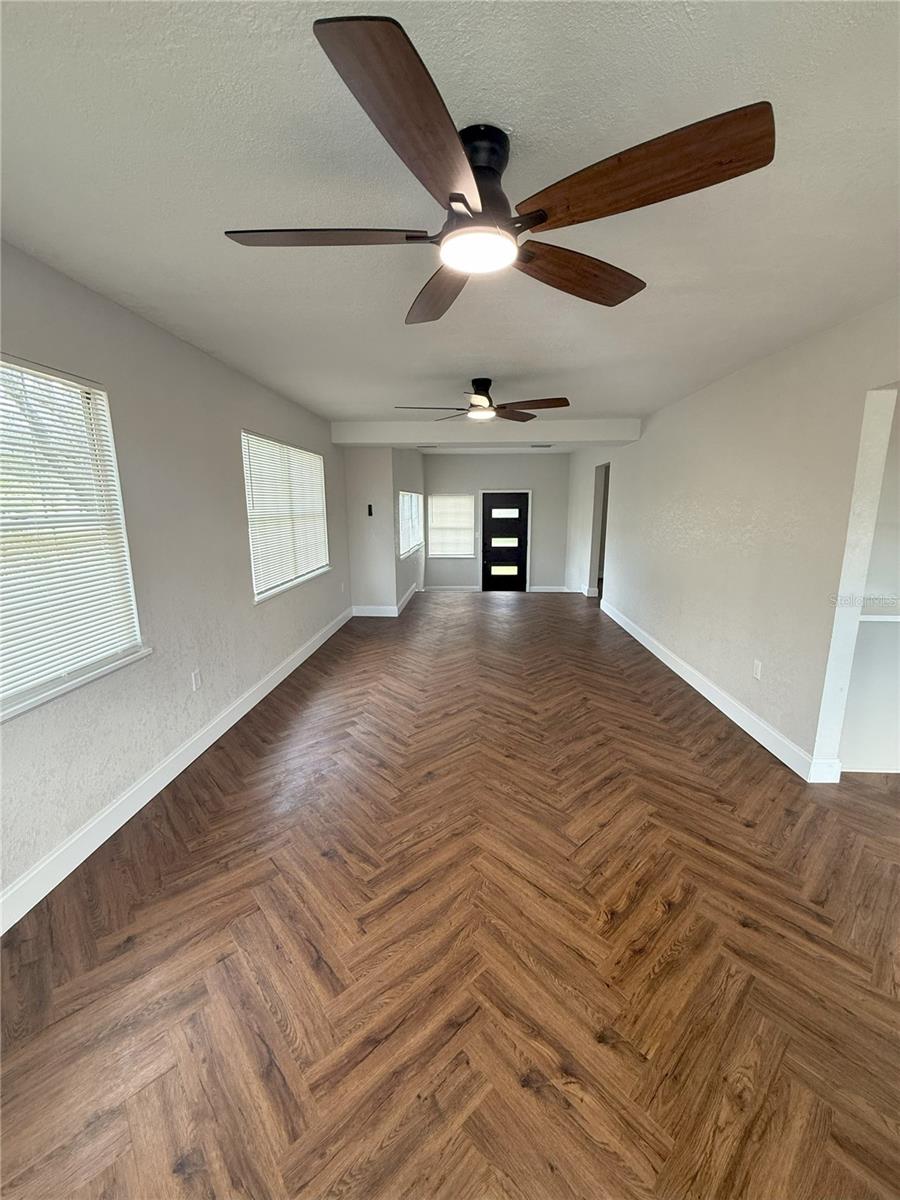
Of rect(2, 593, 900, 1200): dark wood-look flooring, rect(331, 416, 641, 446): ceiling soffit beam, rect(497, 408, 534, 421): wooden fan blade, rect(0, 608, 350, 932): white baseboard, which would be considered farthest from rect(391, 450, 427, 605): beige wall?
rect(2, 593, 900, 1200): dark wood-look flooring

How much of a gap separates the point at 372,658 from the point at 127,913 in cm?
Answer: 309

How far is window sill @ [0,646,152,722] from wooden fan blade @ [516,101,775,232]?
2423 millimetres

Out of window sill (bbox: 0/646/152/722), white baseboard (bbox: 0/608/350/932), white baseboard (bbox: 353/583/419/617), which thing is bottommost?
white baseboard (bbox: 0/608/350/932)

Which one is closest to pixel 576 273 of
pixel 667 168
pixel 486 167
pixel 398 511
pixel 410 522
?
pixel 486 167

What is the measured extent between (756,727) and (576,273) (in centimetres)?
306

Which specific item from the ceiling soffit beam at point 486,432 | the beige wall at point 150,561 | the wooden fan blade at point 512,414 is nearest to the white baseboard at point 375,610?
the ceiling soffit beam at point 486,432

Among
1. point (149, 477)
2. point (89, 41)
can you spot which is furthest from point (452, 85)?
point (149, 477)

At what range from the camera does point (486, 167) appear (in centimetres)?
128

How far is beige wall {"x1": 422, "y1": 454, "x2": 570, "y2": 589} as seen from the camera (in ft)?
28.3

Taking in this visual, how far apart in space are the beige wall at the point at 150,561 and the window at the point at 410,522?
3051 mm

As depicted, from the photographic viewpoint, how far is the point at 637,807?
2.49 m

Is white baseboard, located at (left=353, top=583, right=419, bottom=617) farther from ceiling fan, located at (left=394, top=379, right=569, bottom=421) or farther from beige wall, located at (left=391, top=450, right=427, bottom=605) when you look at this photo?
ceiling fan, located at (left=394, top=379, right=569, bottom=421)

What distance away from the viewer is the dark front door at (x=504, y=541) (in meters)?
8.89

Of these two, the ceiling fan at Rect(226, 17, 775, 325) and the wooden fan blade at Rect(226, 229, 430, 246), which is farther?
the wooden fan blade at Rect(226, 229, 430, 246)
